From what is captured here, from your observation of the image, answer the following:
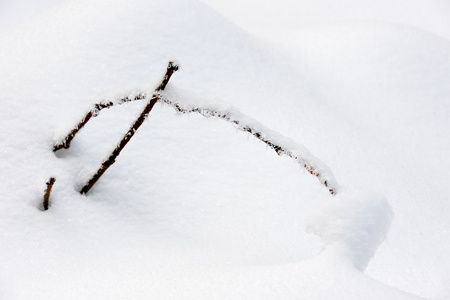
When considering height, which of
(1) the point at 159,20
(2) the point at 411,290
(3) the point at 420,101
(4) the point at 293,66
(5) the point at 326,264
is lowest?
(5) the point at 326,264

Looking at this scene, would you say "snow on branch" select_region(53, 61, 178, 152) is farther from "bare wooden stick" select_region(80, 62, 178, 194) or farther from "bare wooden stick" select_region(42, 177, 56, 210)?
"bare wooden stick" select_region(42, 177, 56, 210)

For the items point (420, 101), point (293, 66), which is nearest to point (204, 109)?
point (293, 66)

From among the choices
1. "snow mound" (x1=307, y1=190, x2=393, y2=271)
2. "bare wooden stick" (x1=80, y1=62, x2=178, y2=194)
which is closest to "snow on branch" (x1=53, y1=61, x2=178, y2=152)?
"bare wooden stick" (x1=80, y1=62, x2=178, y2=194)

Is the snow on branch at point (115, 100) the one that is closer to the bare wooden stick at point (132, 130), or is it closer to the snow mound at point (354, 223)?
the bare wooden stick at point (132, 130)

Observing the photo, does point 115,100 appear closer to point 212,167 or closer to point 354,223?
point 212,167

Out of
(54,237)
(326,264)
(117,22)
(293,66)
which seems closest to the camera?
(326,264)

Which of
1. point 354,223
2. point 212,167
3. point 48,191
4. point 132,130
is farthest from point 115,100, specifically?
point 354,223

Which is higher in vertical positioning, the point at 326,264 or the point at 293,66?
the point at 293,66

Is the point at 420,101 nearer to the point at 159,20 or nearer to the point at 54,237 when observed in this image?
the point at 159,20
